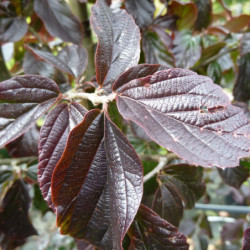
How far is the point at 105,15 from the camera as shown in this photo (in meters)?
0.49

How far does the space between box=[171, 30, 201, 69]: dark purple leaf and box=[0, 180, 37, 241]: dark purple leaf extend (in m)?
0.55

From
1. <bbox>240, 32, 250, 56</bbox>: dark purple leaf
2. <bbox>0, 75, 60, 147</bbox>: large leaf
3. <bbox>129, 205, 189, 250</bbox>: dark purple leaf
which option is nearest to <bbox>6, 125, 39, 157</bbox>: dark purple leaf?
<bbox>0, 75, 60, 147</bbox>: large leaf

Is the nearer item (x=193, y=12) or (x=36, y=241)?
(x=193, y=12)

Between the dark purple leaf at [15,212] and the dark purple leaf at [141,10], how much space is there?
51 cm

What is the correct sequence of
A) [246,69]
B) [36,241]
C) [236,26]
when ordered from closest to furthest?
[246,69]
[236,26]
[36,241]

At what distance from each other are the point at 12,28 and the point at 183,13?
48 centimetres

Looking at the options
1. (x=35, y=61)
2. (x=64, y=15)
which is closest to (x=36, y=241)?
(x=35, y=61)

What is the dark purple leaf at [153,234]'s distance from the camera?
46 centimetres

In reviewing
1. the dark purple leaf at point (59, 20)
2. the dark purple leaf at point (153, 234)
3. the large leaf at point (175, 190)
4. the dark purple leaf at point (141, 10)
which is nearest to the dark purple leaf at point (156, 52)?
the dark purple leaf at point (141, 10)

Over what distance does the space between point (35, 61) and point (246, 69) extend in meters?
0.60

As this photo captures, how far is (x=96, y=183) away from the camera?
404 mm

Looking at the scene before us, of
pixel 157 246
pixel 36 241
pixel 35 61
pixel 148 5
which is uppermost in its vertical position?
pixel 148 5

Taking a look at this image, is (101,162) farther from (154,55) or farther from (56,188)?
(154,55)

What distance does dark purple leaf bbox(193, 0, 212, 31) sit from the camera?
90cm
